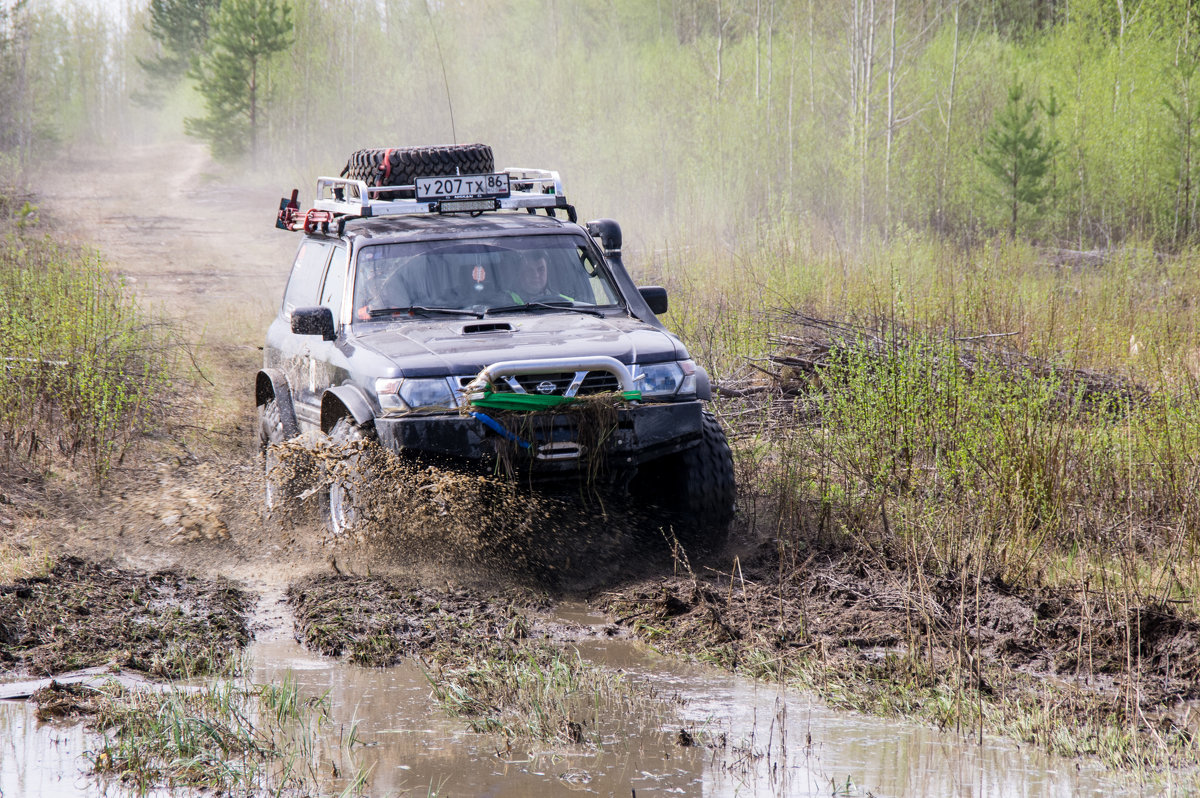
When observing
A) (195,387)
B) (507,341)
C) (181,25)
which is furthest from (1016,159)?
(181,25)

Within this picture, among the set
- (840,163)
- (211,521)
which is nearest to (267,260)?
(840,163)

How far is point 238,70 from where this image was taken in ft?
118

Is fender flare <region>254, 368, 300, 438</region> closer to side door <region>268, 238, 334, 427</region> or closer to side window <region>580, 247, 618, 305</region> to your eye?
side door <region>268, 238, 334, 427</region>

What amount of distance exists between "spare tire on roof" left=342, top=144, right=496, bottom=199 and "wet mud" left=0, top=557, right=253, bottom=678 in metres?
3.20

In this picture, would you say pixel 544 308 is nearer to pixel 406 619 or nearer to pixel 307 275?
pixel 307 275

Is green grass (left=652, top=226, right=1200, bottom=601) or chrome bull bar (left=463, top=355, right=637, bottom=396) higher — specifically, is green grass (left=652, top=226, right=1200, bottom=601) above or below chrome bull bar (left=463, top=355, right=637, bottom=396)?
below

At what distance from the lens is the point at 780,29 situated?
2912 centimetres

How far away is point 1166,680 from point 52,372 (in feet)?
23.9

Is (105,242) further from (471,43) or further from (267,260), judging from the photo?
(471,43)

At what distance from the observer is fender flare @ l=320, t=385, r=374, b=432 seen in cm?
565

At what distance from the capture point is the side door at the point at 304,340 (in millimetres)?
6672

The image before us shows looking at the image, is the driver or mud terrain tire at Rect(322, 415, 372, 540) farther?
the driver

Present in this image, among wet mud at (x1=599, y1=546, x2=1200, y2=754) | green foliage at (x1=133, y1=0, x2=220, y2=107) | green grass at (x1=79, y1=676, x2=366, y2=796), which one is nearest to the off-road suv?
wet mud at (x1=599, y1=546, x2=1200, y2=754)

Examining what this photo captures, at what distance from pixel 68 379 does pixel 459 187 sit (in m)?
3.08
